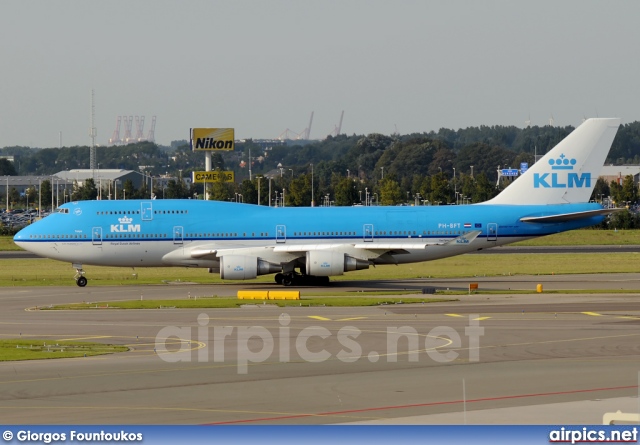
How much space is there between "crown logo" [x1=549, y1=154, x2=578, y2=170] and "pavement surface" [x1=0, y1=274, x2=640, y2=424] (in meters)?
13.4

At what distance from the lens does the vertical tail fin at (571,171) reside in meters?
56.7

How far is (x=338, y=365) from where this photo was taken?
2725 centimetres

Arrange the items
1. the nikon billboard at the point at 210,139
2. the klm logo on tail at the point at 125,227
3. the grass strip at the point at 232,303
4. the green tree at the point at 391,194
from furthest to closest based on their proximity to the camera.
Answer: the green tree at the point at 391,194 → the nikon billboard at the point at 210,139 → the klm logo on tail at the point at 125,227 → the grass strip at the point at 232,303

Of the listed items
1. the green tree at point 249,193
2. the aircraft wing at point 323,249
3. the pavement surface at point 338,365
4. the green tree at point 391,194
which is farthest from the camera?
the green tree at point 249,193

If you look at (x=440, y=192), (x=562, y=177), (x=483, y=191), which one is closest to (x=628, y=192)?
(x=483, y=191)

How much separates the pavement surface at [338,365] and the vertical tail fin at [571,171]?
12.6m

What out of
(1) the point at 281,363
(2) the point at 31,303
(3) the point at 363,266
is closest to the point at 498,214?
(3) the point at 363,266

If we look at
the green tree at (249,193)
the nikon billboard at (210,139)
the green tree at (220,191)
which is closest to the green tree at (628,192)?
the green tree at (249,193)

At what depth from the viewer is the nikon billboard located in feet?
433

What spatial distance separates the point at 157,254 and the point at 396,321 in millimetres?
→ 22088

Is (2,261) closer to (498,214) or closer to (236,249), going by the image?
(236,249)

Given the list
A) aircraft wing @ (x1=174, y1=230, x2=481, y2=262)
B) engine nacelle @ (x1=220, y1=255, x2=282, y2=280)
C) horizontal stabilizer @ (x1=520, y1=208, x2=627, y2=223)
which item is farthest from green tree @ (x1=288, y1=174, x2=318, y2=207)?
engine nacelle @ (x1=220, y1=255, x2=282, y2=280)

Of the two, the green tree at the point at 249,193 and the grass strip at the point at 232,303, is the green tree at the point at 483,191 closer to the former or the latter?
the green tree at the point at 249,193

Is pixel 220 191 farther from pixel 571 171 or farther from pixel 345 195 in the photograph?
pixel 571 171
